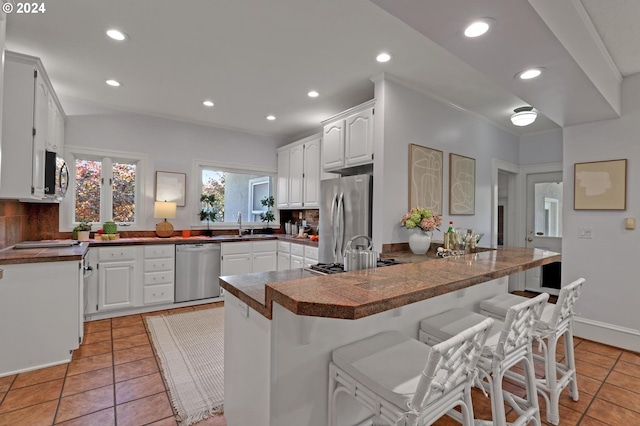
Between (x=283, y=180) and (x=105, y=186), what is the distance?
259cm

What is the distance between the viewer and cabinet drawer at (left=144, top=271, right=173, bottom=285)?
3.87 meters

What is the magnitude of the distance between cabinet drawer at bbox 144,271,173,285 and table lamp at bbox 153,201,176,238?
65 cm

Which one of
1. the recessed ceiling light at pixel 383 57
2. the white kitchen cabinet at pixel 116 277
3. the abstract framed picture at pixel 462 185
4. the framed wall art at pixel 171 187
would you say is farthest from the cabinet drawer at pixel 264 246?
the recessed ceiling light at pixel 383 57

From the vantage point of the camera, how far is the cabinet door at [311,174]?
4520 millimetres

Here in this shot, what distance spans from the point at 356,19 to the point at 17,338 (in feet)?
11.9

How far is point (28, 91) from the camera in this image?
8.60 feet

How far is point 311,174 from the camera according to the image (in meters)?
4.63

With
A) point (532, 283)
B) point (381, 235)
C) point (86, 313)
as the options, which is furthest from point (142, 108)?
point (532, 283)

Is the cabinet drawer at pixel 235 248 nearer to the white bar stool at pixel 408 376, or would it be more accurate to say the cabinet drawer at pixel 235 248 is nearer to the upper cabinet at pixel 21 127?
the upper cabinet at pixel 21 127

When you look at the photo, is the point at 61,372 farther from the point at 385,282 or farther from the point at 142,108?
the point at 142,108

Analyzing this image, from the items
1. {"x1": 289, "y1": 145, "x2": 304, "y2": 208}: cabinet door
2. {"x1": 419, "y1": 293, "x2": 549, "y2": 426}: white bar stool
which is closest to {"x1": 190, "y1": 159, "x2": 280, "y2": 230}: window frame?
{"x1": 289, "y1": 145, "x2": 304, "y2": 208}: cabinet door

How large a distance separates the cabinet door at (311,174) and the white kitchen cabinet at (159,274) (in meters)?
2.02

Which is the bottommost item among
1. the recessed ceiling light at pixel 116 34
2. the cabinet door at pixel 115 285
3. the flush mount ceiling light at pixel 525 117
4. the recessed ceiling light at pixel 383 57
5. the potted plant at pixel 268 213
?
the cabinet door at pixel 115 285

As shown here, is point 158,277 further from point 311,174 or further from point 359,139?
point 359,139
